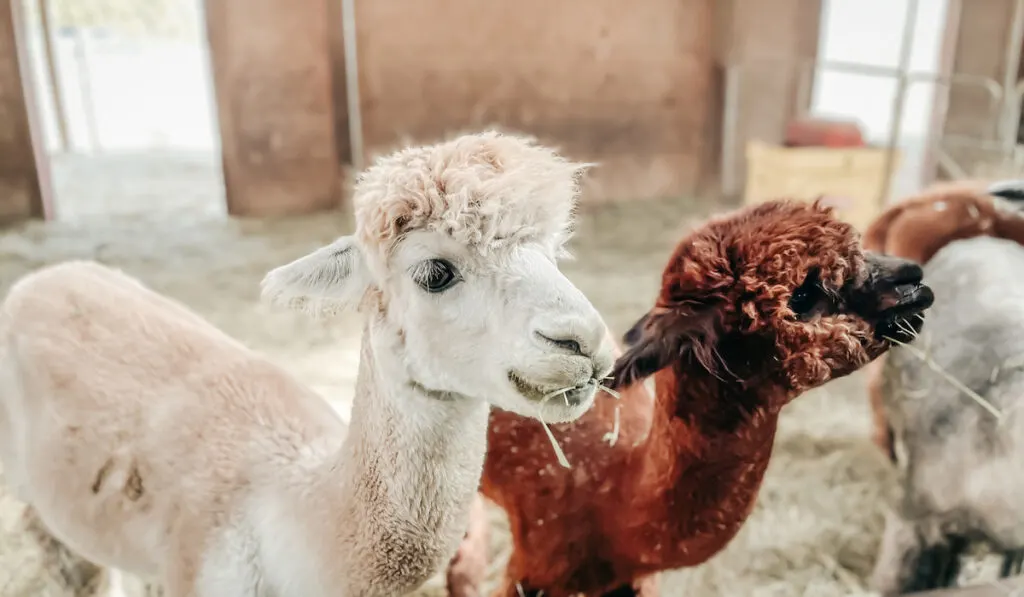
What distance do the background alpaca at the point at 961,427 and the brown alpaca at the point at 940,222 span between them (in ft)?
0.18

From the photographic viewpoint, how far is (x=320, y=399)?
1.63m

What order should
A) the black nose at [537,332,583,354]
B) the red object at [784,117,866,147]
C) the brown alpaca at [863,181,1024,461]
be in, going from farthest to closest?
the red object at [784,117,866,147] → the brown alpaca at [863,181,1024,461] → the black nose at [537,332,583,354]

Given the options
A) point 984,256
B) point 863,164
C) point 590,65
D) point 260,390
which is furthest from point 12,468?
point 590,65

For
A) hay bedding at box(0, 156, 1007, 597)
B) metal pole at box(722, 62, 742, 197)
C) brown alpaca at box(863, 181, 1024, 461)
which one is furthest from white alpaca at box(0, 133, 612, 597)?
metal pole at box(722, 62, 742, 197)

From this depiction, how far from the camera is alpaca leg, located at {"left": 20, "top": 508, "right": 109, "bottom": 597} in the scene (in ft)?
6.01

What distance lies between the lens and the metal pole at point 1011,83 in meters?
3.32

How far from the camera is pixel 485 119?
4969mm

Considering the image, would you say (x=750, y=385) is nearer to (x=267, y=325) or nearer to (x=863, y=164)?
(x=267, y=325)

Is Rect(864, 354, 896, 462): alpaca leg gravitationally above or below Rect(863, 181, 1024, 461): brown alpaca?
below

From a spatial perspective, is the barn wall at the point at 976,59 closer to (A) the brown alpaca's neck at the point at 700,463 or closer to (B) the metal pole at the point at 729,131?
(B) the metal pole at the point at 729,131

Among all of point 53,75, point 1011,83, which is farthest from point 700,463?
point 53,75

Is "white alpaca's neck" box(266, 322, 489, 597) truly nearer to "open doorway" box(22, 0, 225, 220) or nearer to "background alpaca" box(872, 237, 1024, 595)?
"background alpaca" box(872, 237, 1024, 595)

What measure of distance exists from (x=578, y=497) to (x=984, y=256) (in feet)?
4.58

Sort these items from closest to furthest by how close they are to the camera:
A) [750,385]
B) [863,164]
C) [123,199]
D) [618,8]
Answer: [750,385] → [863,164] → [123,199] → [618,8]
